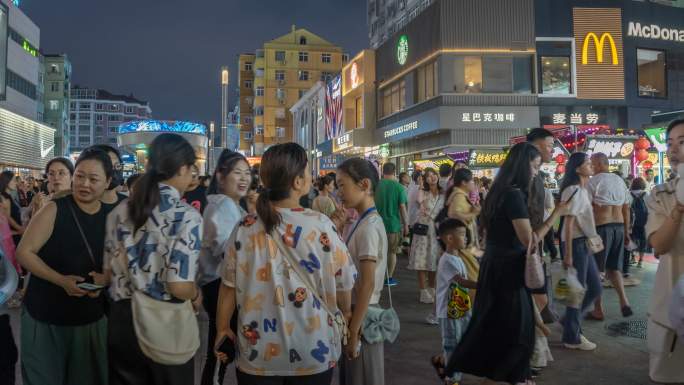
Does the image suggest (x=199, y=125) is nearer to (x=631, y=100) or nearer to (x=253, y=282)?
(x=631, y=100)

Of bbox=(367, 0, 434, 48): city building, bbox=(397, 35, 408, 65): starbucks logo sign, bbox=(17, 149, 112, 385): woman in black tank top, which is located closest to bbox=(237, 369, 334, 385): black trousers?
bbox=(17, 149, 112, 385): woman in black tank top

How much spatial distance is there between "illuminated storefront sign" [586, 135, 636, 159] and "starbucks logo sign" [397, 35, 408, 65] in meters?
17.6

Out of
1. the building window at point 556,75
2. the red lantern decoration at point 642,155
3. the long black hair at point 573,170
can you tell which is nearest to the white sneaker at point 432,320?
the long black hair at point 573,170

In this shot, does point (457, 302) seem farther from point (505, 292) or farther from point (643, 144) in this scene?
point (643, 144)

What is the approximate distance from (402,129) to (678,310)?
27530 mm

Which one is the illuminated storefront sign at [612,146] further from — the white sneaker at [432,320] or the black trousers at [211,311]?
the black trousers at [211,311]

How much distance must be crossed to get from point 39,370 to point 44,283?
1.60 ft

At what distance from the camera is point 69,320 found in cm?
313

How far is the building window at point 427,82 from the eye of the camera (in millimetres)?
26688

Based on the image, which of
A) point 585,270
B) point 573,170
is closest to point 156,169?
point 573,170

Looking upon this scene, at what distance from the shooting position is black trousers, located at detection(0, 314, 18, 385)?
10.3ft

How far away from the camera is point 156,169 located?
9.34 feet

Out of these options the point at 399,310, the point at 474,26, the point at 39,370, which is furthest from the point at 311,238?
the point at 474,26

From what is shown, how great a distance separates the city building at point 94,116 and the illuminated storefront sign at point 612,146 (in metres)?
132
